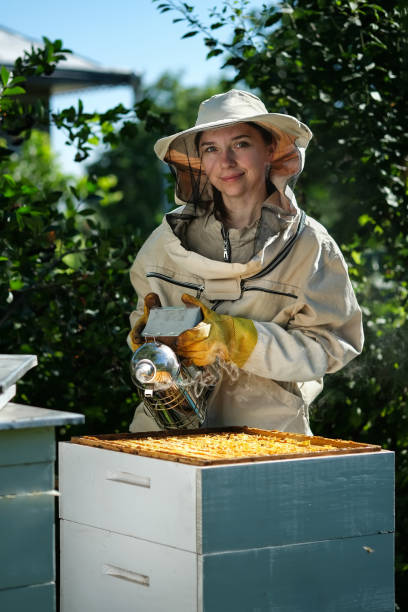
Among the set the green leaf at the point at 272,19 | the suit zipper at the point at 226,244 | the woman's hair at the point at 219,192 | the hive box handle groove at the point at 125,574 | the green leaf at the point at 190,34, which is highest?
the green leaf at the point at 272,19

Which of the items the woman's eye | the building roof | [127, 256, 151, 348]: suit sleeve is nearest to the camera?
the woman's eye

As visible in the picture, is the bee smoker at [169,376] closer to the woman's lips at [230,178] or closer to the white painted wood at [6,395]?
the white painted wood at [6,395]

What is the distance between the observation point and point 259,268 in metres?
2.78

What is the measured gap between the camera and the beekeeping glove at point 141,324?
108 inches

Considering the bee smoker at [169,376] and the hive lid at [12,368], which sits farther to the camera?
the bee smoker at [169,376]

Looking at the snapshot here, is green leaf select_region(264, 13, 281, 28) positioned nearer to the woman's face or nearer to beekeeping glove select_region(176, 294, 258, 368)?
the woman's face

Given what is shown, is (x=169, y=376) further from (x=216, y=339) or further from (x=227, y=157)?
(x=227, y=157)

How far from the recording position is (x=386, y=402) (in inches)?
175

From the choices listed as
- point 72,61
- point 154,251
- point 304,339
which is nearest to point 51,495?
point 304,339

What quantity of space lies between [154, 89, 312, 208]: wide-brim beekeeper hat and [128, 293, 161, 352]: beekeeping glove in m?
0.44

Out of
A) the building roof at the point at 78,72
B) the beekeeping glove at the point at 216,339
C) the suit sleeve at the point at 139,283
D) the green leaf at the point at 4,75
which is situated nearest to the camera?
the beekeeping glove at the point at 216,339

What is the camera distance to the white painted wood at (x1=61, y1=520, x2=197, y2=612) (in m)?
2.09

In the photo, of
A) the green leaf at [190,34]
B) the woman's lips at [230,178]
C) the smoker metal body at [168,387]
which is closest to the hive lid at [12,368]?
the smoker metal body at [168,387]

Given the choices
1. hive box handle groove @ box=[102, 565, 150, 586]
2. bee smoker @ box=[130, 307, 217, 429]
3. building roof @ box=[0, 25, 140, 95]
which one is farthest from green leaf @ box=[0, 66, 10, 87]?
building roof @ box=[0, 25, 140, 95]
